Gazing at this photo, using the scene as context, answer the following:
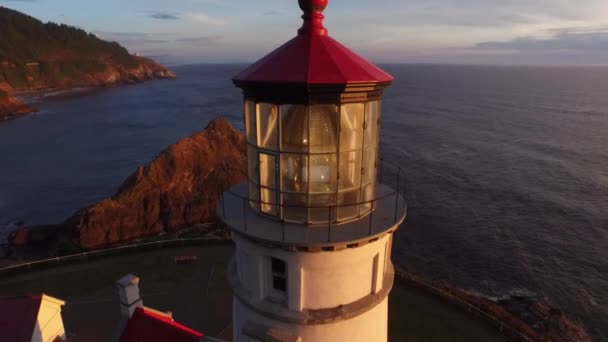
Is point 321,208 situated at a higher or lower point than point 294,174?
lower

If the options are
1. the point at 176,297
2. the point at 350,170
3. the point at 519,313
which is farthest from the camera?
the point at 519,313

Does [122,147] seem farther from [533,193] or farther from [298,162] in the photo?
[298,162]

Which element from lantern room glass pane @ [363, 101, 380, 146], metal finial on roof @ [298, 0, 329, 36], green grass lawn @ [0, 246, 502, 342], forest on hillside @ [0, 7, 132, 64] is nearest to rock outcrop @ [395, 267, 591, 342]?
green grass lawn @ [0, 246, 502, 342]

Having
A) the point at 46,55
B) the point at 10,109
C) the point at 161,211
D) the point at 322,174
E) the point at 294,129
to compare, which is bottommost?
the point at 161,211

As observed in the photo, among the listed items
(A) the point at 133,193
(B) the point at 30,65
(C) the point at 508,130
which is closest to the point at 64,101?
(B) the point at 30,65

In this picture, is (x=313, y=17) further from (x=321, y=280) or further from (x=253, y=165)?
(x=321, y=280)

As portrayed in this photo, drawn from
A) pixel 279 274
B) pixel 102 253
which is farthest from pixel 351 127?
pixel 102 253

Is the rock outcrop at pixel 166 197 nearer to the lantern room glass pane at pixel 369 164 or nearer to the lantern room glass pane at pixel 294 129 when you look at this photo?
the lantern room glass pane at pixel 369 164
